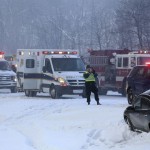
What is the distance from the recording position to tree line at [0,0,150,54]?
5694cm

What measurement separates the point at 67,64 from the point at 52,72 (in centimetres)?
99

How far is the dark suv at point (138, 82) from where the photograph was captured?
22234 mm

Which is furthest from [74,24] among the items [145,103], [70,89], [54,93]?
[145,103]

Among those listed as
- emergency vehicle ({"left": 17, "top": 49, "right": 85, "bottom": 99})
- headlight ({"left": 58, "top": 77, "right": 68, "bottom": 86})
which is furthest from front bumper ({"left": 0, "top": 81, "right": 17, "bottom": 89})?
headlight ({"left": 58, "top": 77, "right": 68, "bottom": 86})

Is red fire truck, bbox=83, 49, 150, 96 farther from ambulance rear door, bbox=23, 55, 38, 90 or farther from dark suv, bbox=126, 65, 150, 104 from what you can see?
dark suv, bbox=126, 65, 150, 104

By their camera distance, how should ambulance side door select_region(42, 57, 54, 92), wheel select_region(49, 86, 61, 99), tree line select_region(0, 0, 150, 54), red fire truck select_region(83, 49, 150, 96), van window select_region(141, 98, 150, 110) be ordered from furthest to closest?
tree line select_region(0, 0, 150, 54) → red fire truck select_region(83, 49, 150, 96) → ambulance side door select_region(42, 57, 54, 92) → wheel select_region(49, 86, 61, 99) → van window select_region(141, 98, 150, 110)

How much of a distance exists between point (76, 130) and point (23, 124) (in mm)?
2657

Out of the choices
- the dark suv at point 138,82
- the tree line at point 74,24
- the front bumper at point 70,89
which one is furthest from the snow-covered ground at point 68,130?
the tree line at point 74,24

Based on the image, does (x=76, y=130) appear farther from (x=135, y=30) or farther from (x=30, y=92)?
(x=135, y=30)

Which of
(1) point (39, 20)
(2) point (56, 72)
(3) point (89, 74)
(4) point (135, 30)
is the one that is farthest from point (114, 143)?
(1) point (39, 20)

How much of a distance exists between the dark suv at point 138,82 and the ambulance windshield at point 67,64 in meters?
6.60

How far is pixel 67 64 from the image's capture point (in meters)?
30.0

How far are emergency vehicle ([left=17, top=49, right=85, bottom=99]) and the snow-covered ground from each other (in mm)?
6305

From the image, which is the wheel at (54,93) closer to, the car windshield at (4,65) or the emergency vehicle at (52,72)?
the emergency vehicle at (52,72)
